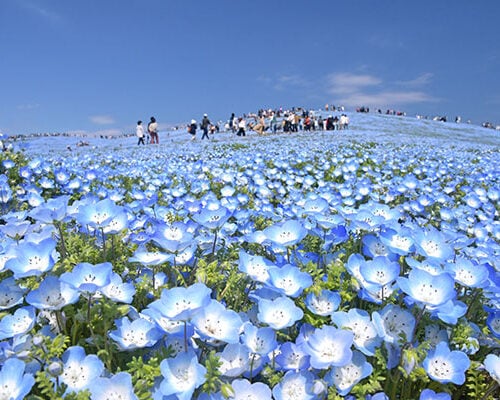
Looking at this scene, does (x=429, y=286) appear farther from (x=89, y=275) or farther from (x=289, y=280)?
(x=89, y=275)

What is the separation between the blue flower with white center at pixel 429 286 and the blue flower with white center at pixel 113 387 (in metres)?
0.88

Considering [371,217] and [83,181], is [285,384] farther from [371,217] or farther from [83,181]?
[83,181]

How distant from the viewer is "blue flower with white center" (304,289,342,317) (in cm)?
153

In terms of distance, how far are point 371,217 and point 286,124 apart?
2743cm

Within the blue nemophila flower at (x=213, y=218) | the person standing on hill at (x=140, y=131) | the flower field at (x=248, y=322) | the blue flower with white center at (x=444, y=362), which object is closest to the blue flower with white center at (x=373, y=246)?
the flower field at (x=248, y=322)

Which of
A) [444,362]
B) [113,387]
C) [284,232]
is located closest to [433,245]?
[444,362]

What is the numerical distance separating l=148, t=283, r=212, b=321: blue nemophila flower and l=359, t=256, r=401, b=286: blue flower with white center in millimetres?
592

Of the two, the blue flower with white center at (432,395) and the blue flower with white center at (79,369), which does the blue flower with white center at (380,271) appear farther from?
the blue flower with white center at (79,369)

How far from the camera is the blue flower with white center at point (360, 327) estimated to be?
1408 mm

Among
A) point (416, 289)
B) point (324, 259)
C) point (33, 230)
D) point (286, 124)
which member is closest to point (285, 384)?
point (416, 289)

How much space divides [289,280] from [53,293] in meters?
0.81

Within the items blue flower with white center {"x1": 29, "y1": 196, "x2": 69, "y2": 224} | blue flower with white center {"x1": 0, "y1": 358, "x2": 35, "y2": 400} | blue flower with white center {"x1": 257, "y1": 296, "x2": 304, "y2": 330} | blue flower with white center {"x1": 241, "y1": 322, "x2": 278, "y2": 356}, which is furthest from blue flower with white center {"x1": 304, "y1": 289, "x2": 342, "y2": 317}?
blue flower with white center {"x1": 29, "y1": 196, "x2": 69, "y2": 224}

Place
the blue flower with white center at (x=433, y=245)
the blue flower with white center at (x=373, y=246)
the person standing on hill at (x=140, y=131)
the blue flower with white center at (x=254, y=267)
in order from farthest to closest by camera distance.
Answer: the person standing on hill at (x=140, y=131) < the blue flower with white center at (x=373, y=246) < the blue flower with white center at (x=433, y=245) < the blue flower with white center at (x=254, y=267)

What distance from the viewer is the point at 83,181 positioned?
217 inches
